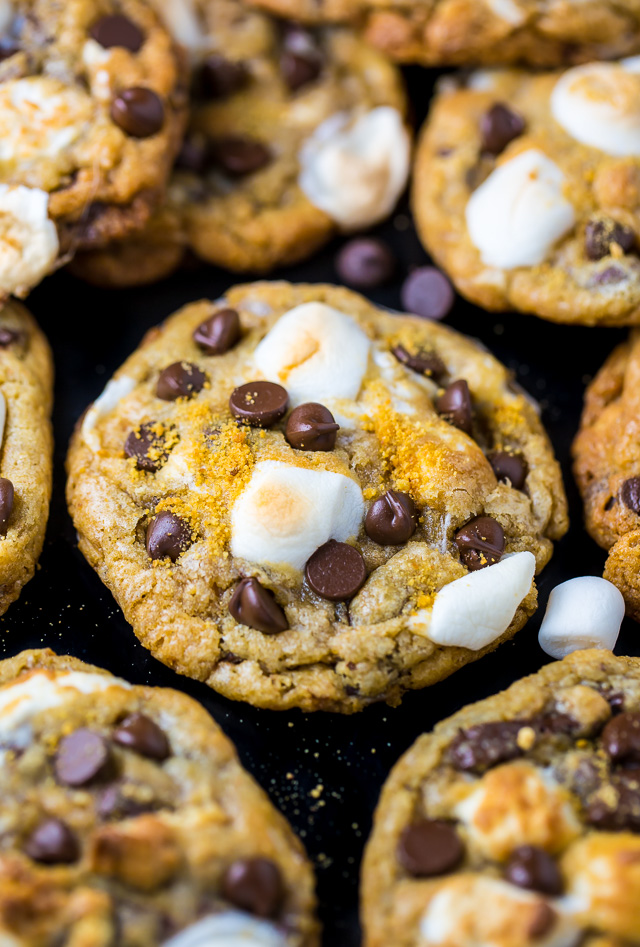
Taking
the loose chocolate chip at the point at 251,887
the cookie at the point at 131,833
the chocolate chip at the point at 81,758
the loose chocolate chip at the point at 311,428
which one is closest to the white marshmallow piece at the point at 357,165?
the loose chocolate chip at the point at 311,428

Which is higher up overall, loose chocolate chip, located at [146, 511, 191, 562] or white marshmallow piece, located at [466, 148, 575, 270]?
white marshmallow piece, located at [466, 148, 575, 270]

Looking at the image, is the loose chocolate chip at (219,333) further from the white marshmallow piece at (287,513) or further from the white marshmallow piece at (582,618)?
the white marshmallow piece at (582,618)

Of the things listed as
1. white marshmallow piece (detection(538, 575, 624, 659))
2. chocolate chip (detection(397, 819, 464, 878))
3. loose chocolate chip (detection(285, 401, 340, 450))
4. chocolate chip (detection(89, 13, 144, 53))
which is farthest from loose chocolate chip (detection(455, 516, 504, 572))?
chocolate chip (detection(89, 13, 144, 53))

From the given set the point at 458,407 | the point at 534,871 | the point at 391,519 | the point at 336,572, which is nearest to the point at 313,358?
the point at 458,407

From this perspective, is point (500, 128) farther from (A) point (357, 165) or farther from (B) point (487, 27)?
(A) point (357, 165)

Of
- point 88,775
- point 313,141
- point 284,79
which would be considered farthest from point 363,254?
point 88,775

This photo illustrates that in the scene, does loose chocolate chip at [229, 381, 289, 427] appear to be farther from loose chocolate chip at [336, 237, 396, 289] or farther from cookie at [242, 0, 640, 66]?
cookie at [242, 0, 640, 66]
